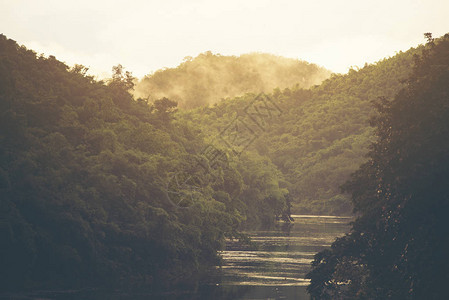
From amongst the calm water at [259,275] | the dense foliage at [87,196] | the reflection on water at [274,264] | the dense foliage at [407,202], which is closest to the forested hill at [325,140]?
the reflection on water at [274,264]

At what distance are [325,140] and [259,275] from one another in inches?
4953

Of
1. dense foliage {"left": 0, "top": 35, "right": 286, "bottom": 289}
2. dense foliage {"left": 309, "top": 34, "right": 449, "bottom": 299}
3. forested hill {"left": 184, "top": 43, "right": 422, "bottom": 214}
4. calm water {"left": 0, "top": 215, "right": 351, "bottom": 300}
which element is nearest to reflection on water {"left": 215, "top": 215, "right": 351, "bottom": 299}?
calm water {"left": 0, "top": 215, "right": 351, "bottom": 300}

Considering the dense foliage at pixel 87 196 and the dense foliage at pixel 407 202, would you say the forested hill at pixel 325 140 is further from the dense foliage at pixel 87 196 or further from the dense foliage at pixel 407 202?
the dense foliage at pixel 407 202

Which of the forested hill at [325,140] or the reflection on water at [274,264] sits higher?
the forested hill at [325,140]

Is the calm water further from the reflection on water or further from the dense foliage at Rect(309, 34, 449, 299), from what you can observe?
the dense foliage at Rect(309, 34, 449, 299)

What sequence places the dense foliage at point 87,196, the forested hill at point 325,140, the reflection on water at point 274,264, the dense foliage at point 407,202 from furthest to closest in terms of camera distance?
the forested hill at point 325,140 < the reflection on water at point 274,264 < the dense foliage at point 87,196 < the dense foliage at point 407,202

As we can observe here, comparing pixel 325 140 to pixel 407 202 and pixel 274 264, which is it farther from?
pixel 407 202

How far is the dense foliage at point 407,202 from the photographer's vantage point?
26.9m

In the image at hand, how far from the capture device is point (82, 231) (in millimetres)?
43625

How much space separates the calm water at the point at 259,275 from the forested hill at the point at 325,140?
63326 mm

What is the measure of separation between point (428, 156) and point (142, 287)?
21920 mm

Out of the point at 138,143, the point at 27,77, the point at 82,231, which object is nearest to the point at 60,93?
the point at 27,77

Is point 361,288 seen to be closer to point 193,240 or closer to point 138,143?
point 193,240

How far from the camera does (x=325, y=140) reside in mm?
172875
